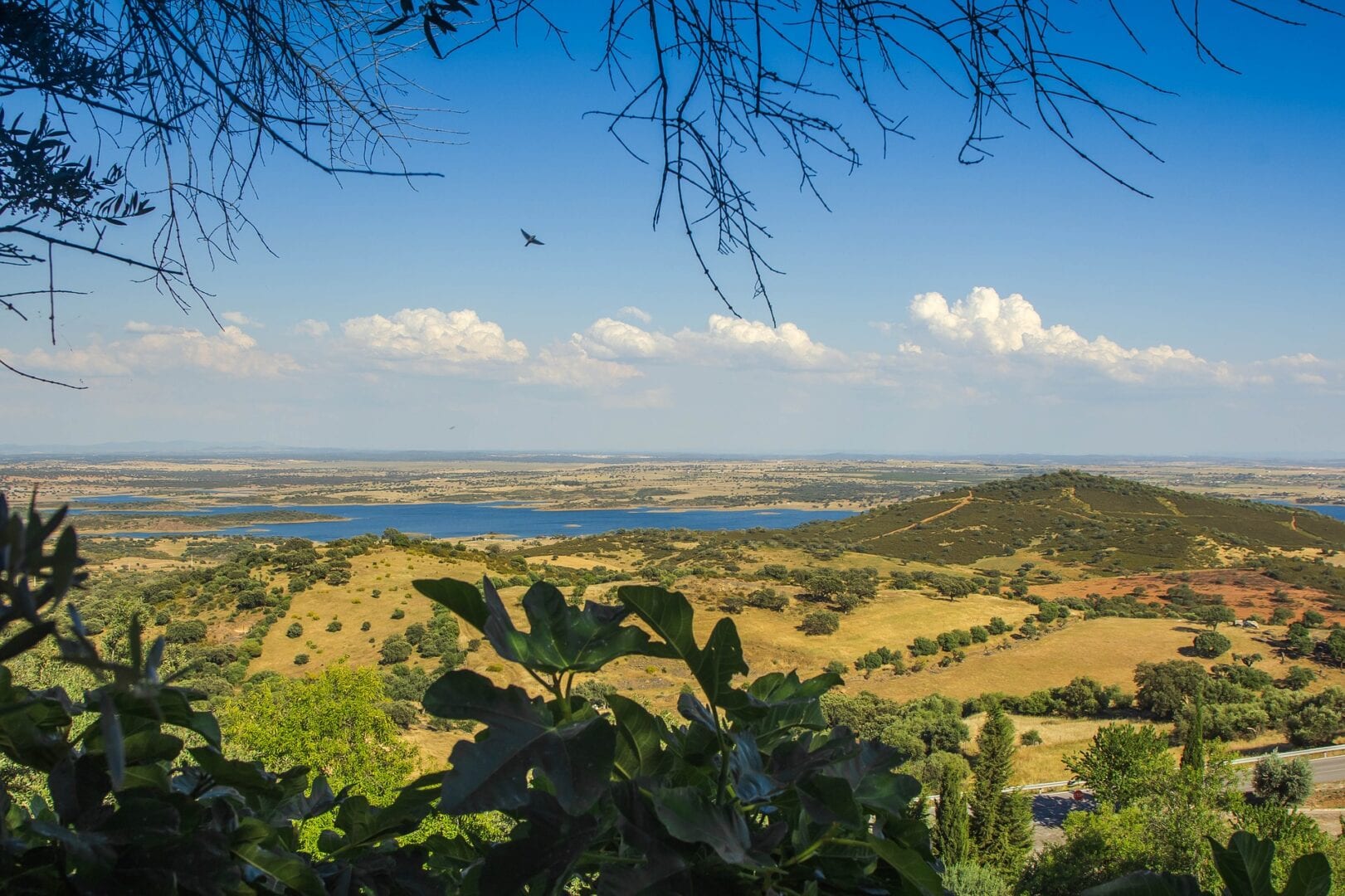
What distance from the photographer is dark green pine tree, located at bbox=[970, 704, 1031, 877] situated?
566 inches

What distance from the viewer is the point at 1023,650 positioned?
3362cm

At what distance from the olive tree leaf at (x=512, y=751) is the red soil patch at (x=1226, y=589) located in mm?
47880

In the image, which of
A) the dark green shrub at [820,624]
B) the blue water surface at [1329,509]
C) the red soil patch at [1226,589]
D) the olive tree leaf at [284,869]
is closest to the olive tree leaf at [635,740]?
the olive tree leaf at [284,869]

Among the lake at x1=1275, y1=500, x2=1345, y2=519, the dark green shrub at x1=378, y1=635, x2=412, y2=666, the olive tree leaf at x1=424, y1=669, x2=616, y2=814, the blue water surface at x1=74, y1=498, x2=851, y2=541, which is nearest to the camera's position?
the olive tree leaf at x1=424, y1=669, x2=616, y2=814

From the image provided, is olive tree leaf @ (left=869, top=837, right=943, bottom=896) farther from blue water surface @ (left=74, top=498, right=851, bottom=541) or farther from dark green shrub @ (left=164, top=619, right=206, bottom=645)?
blue water surface @ (left=74, top=498, right=851, bottom=541)

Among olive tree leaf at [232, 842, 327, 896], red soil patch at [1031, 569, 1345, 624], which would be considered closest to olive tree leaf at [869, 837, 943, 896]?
olive tree leaf at [232, 842, 327, 896]

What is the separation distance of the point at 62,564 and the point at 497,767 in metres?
0.30

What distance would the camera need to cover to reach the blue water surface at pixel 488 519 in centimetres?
7388

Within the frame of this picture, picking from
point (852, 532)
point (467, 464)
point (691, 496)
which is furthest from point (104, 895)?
point (467, 464)

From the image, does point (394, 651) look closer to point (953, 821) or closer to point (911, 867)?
point (953, 821)

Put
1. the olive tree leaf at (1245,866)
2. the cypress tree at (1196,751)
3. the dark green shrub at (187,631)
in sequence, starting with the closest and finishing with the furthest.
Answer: the olive tree leaf at (1245,866) < the cypress tree at (1196,751) < the dark green shrub at (187,631)

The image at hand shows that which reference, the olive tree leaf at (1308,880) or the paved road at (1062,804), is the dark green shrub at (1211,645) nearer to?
the paved road at (1062,804)

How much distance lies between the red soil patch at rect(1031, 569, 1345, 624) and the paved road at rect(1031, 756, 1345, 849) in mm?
20528

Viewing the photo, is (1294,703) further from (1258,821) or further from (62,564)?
(62,564)
